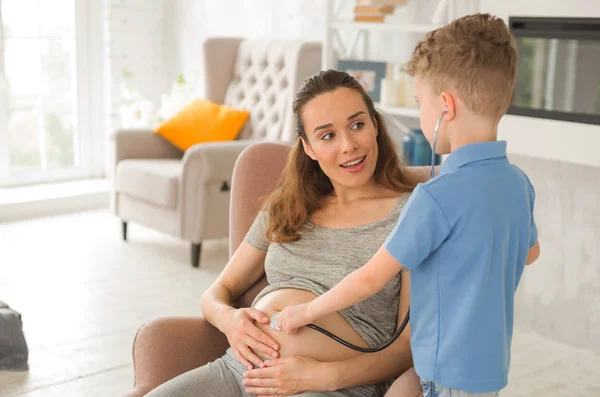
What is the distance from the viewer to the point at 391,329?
67.9 inches

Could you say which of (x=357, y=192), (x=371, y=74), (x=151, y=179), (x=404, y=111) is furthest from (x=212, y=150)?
(x=357, y=192)

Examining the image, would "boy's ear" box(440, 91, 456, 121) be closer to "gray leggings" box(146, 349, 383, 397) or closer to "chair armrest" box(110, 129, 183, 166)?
"gray leggings" box(146, 349, 383, 397)

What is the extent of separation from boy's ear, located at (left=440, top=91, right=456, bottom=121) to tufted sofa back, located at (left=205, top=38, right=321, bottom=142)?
3.06 m

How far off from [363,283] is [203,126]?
11.3 ft

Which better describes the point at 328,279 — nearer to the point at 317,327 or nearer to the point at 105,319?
the point at 317,327

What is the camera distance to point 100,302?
12.2 ft

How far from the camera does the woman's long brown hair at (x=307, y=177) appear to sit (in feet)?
6.00

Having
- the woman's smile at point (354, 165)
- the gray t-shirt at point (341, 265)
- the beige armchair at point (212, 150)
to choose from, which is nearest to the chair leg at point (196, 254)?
the beige armchair at point (212, 150)

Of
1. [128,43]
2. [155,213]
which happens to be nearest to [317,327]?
[155,213]

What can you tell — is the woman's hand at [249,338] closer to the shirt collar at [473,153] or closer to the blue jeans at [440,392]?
the blue jeans at [440,392]

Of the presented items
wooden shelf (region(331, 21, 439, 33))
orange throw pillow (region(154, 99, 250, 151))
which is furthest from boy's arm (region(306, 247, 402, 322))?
orange throw pillow (region(154, 99, 250, 151))

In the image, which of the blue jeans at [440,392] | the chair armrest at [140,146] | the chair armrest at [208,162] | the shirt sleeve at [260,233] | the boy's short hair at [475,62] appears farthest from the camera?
the chair armrest at [140,146]

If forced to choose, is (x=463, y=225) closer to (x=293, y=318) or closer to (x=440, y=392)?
(x=440, y=392)

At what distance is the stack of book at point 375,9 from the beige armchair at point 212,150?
0.49 m
